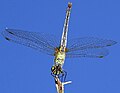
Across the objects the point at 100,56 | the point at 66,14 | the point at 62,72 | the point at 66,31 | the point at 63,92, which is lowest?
the point at 63,92

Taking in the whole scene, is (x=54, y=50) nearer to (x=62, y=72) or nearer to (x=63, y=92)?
(x=62, y=72)

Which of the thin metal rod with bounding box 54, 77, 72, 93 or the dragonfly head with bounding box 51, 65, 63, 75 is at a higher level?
the dragonfly head with bounding box 51, 65, 63, 75

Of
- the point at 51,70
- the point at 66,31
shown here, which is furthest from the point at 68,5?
the point at 51,70

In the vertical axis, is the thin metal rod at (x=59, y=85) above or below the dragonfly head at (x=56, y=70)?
below

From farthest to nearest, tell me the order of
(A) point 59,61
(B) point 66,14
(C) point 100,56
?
1. (C) point 100,56
2. (B) point 66,14
3. (A) point 59,61

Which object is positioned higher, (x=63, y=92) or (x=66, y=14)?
(x=66, y=14)

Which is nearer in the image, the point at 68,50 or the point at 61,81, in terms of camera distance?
the point at 61,81

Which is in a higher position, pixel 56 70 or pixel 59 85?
pixel 56 70

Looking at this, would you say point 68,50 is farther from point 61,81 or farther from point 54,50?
point 61,81

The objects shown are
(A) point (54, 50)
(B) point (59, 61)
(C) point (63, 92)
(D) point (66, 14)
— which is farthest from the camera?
(D) point (66, 14)

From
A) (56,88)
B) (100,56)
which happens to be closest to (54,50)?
(56,88)
